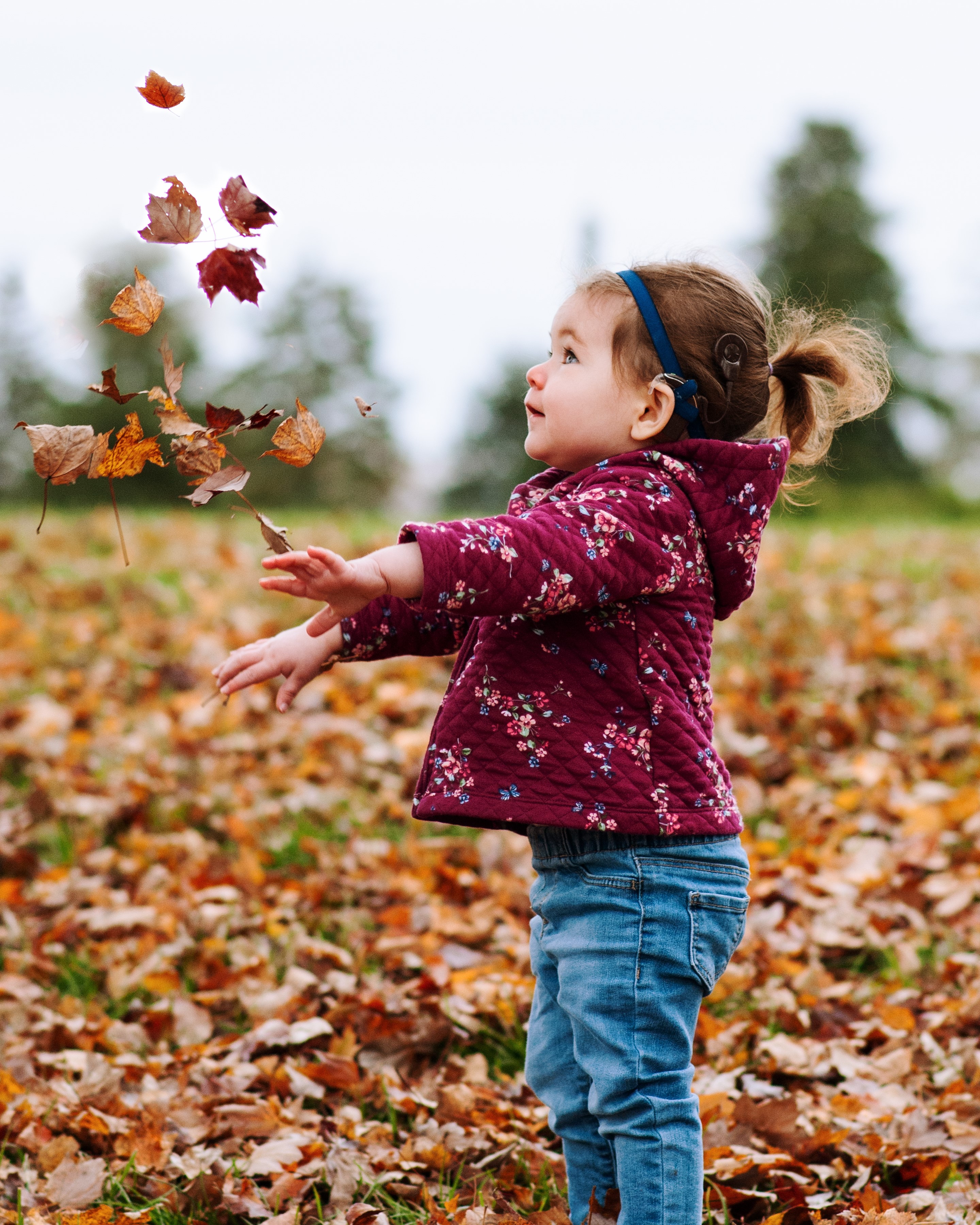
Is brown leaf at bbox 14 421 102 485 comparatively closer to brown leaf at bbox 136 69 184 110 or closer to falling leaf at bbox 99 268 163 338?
falling leaf at bbox 99 268 163 338

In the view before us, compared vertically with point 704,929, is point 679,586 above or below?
above

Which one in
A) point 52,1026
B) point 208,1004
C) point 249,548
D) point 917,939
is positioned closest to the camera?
point 52,1026

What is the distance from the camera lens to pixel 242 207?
1.66 meters

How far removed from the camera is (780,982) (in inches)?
123

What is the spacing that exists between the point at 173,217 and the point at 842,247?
99.9 ft

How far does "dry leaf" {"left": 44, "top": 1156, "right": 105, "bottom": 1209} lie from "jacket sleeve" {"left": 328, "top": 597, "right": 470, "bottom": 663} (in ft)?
3.47

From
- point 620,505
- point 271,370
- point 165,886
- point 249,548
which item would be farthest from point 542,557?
point 271,370

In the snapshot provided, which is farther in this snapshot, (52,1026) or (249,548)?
(249,548)

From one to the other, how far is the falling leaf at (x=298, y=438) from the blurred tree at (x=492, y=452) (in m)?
25.4

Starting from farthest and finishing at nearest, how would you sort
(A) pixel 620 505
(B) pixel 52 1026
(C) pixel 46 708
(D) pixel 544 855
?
(C) pixel 46 708 < (B) pixel 52 1026 < (D) pixel 544 855 < (A) pixel 620 505

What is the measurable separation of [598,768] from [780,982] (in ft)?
5.22

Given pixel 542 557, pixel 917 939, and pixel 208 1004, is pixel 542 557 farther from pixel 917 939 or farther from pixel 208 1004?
pixel 917 939

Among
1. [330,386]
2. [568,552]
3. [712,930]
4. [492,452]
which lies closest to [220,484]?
[568,552]

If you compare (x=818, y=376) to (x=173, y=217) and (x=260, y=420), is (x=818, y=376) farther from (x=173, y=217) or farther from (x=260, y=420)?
(x=173, y=217)
